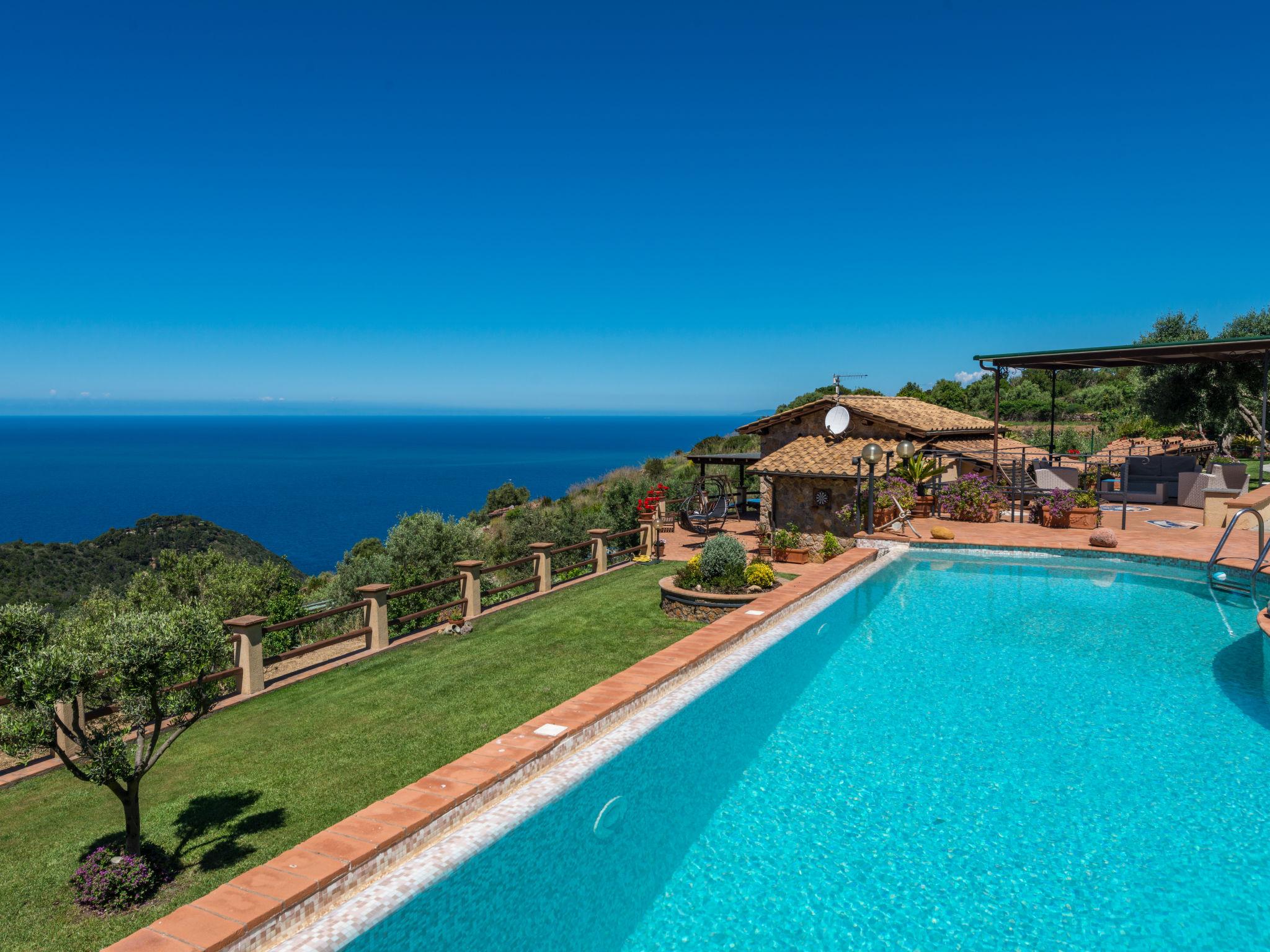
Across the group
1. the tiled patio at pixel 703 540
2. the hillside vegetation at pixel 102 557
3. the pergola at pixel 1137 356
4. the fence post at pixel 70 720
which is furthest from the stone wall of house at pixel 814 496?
the hillside vegetation at pixel 102 557

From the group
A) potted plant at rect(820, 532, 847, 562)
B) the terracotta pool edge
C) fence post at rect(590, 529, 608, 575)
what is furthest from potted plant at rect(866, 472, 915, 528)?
the terracotta pool edge

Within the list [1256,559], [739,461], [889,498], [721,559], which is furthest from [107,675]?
[739,461]

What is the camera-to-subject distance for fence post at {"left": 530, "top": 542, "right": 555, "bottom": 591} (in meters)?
12.9

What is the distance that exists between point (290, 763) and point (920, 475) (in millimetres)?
15884

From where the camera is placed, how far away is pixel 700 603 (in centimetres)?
1081

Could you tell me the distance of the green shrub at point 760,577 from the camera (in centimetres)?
1118

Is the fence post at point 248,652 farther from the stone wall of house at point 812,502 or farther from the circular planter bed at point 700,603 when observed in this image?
the stone wall of house at point 812,502

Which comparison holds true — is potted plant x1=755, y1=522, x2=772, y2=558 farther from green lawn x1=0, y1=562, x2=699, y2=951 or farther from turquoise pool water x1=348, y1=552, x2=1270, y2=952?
Answer: turquoise pool water x1=348, y1=552, x2=1270, y2=952

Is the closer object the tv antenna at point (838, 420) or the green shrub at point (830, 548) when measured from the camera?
the green shrub at point (830, 548)

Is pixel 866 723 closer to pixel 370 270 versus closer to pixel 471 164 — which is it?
pixel 471 164

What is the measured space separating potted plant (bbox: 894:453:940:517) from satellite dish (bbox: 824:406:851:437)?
3125 mm

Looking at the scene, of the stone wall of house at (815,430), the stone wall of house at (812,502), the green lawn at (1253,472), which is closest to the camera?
the green lawn at (1253,472)

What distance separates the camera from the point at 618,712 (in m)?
6.28

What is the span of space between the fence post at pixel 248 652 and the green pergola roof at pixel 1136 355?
17.0m
